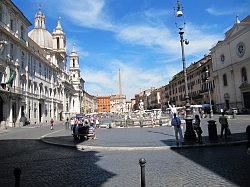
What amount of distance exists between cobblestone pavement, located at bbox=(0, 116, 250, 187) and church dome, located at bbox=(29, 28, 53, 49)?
72.1m

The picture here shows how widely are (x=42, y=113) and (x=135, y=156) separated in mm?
54299

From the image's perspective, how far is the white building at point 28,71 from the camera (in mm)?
42312

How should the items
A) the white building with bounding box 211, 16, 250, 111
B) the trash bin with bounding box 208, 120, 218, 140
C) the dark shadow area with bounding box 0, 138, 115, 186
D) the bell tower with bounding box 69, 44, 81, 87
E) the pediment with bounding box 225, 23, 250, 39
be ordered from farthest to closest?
the bell tower with bounding box 69, 44, 81, 87
the pediment with bounding box 225, 23, 250, 39
the white building with bounding box 211, 16, 250, 111
the trash bin with bounding box 208, 120, 218, 140
the dark shadow area with bounding box 0, 138, 115, 186

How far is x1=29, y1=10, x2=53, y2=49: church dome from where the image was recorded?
7994cm

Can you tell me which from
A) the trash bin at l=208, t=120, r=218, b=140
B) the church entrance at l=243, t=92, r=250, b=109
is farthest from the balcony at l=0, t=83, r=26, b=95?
the church entrance at l=243, t=92, r=250, b=109

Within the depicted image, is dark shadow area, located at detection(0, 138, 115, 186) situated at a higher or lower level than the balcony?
lower

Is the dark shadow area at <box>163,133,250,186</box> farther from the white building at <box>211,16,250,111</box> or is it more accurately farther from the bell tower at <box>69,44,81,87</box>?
the bell tower at <box>69,44,81,87</box>

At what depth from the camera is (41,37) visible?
80.4 m

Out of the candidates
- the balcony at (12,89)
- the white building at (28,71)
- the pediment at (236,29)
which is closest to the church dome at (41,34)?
the white building at (28,71)

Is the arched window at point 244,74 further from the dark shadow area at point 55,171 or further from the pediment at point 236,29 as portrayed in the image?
the dark shadow area at point 55,171

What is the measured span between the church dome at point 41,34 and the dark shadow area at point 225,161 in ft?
241

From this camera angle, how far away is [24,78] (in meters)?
50.4

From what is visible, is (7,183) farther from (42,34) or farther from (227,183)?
(42,34)

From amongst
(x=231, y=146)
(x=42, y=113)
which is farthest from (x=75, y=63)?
(x=231, y=146)
